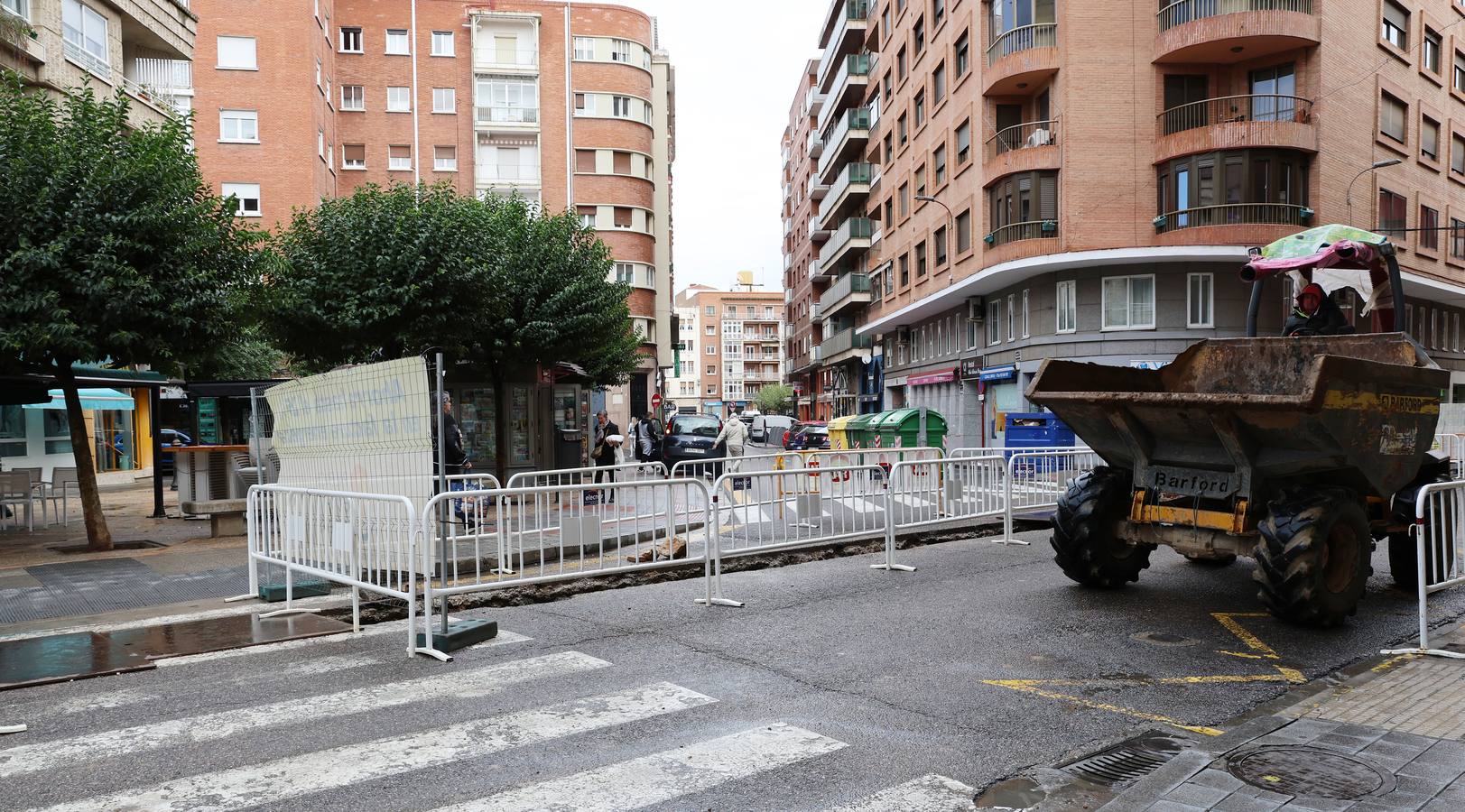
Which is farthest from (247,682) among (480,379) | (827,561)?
(480,379)

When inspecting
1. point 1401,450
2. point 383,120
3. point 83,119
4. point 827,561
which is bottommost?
point 827,561

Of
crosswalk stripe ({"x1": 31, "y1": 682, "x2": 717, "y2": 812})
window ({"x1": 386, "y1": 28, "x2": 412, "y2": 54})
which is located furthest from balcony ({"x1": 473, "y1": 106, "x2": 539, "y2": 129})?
crosswalk stripe ({"x1": 31, "y1": 682, "x2": 717, "y2": 812})

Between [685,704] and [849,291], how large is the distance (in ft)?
164

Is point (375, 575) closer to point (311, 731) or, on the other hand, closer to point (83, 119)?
point (311, 731)

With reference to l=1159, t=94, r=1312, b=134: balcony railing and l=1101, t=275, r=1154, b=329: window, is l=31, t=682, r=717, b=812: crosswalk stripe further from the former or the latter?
l=1159, t=94, r=1312, b=134: balcony railing

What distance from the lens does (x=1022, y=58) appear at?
94.0 ft

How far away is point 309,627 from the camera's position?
7.34 meters

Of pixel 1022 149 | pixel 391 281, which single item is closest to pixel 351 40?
pixel 1022 149

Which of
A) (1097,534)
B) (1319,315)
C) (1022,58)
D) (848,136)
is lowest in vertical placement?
(1097,534)

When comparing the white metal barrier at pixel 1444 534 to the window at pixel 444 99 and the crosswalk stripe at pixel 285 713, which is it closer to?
the crosswalk stripe at pixel 285 713

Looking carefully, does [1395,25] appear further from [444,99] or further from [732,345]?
[732,345]

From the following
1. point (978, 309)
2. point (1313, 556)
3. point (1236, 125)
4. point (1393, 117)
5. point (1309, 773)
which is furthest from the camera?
point (978, 309)

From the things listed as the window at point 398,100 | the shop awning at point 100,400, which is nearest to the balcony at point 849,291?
the window at point 398,100

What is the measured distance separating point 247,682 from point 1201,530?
6415 mm
